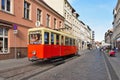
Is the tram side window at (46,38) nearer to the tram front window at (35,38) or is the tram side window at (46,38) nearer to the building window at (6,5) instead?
the tram front window at (35,38)

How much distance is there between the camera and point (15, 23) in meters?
21.8

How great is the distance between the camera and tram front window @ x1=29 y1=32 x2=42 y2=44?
15980mm

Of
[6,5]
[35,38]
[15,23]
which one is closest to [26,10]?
[15,23]

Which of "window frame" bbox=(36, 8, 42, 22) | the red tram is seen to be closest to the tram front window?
the red tram

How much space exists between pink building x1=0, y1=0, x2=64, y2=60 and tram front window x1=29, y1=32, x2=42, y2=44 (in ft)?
11.9

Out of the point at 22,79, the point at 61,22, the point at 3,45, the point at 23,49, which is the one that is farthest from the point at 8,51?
the point at 61,22

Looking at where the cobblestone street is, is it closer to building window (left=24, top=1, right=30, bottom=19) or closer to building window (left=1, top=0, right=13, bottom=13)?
building window (left=1, top=0, right=13, bottom=13)

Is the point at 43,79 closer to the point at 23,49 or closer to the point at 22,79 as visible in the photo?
the point at 22,79

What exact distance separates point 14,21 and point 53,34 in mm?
6129

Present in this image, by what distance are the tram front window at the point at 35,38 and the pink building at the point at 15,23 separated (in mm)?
3620

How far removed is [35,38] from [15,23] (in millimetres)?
6280

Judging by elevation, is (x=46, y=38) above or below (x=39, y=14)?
below

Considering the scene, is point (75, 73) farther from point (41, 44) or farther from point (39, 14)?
point (39, 14)

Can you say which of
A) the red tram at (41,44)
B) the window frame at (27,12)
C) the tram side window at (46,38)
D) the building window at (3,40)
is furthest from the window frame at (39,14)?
the tram side window at (46,38)
